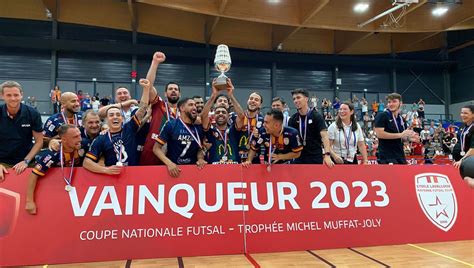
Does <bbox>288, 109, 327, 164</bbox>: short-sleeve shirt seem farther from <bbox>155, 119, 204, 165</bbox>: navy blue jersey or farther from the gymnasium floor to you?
<bbox>155, 119, 204, 165</bbox>: navy blue jersey

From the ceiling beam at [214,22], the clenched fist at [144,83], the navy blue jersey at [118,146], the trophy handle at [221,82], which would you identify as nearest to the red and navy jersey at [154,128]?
the navy blue jersey at [118,146]

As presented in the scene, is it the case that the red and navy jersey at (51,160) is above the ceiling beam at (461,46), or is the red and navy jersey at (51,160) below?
below

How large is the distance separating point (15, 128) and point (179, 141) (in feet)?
7.42

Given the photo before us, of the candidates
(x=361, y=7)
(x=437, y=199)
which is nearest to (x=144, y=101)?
(x=437, y=199)

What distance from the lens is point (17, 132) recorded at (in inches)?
185

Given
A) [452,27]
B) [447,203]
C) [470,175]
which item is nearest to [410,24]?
[452,27]

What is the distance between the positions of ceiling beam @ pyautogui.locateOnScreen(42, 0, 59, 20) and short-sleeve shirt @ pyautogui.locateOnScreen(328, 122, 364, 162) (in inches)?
746

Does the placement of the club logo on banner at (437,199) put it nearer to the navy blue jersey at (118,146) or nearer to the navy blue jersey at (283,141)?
the navy blue jersey at (283,141)

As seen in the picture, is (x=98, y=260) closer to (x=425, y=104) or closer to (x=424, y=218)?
(x=424, y=218)

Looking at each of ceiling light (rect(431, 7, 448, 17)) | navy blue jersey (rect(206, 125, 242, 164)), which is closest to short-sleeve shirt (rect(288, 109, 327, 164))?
navy blue jersey (rect(206, 125, 242, 164))

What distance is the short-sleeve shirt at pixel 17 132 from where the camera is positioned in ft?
15.3

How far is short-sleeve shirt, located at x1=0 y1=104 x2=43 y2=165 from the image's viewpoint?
4652 mm

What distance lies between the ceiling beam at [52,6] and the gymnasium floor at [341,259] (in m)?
19.2

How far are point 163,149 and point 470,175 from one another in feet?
12.4
